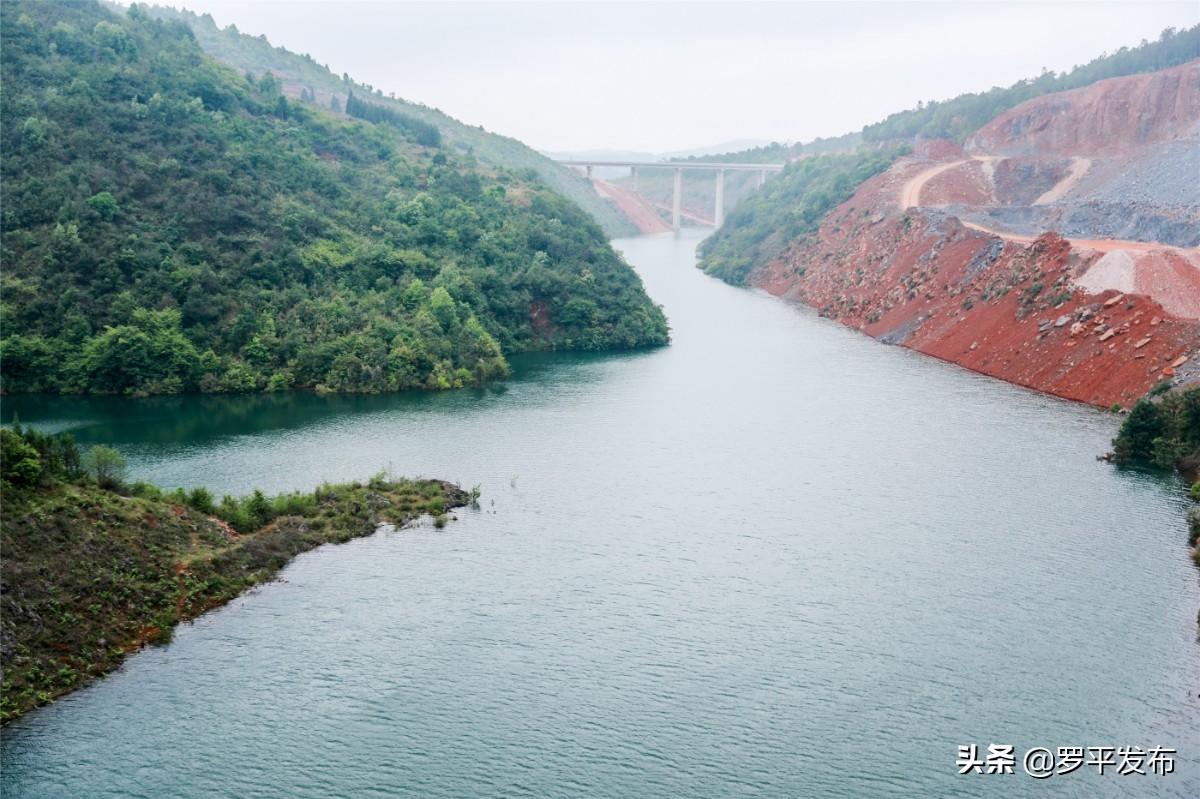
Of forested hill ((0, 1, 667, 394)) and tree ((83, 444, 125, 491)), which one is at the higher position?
forested hill ((0, 1, 667, 394))

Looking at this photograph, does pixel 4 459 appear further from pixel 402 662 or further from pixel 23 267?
pixel 23 267

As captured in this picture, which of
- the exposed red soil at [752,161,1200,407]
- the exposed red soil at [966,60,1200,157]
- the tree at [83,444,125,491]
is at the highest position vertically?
the exposed red soil at [966,60,1200,157]

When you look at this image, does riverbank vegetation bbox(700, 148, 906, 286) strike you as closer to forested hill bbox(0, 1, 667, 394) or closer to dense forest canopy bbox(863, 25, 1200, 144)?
dense forest canopy bbox(863, 25, 1200, 144)

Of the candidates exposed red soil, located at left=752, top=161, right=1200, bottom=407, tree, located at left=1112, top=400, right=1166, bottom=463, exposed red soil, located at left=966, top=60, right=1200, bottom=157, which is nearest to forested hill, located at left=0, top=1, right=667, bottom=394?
exposed red soil, located at left=752, top=161, right=1200, bottom=407

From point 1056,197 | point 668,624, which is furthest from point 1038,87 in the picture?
point 668,624

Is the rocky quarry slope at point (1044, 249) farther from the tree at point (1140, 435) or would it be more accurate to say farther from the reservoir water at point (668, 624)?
the reservoir water at point (668, 624)

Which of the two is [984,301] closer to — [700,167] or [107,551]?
Answer: [107,551]
